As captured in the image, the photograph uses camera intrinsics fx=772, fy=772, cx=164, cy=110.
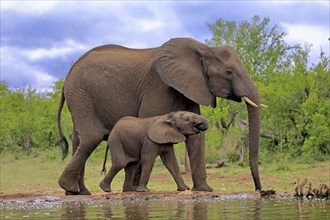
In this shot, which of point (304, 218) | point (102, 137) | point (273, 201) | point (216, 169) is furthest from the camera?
point (216, 169)

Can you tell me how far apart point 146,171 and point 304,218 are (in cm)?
488

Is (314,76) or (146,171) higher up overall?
(314,76)

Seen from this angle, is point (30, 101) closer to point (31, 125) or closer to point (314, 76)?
point (31, 125)

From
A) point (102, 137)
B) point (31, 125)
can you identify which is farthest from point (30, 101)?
point (102, 137)

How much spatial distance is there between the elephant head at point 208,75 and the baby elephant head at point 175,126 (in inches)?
12.7

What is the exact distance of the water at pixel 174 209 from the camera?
895 cm

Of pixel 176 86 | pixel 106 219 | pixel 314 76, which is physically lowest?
pixel 106 219

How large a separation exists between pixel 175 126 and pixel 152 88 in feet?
2.57

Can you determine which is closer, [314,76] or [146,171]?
[146,171]

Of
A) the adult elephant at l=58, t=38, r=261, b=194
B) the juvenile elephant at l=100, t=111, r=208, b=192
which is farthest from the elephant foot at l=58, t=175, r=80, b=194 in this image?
the juvenile elephant at l=100, t=111, r=208, b=192

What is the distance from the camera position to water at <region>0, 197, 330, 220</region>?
8.95 meters

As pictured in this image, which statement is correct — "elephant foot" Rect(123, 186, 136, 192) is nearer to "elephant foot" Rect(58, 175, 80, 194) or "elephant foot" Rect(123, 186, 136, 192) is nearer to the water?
"elephant foot" Rect(58, 175, 80, 194)

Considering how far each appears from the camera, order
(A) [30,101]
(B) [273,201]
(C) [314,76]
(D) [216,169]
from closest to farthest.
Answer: (B) [273,201], (D) [216,169], (C) [314,76], (A) [30,101]

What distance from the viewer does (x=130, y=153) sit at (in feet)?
43.4
